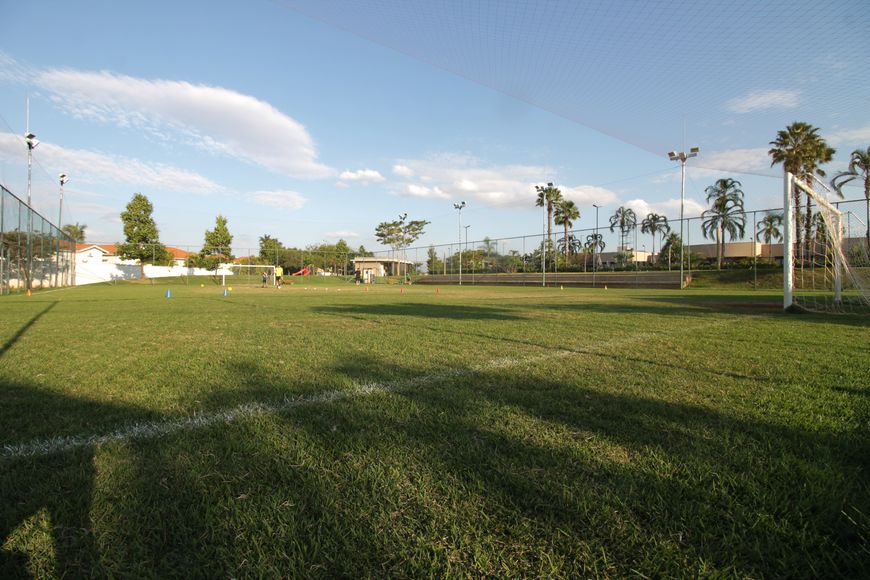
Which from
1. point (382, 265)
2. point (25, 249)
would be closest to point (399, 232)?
point (382, 265)

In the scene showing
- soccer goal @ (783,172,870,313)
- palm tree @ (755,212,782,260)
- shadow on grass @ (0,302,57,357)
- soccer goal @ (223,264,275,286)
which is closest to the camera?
shadow on grass @ (0,302,57,357)

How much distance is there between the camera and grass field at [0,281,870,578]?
1653 mm

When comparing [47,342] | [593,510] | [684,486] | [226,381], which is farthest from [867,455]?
[47,342]

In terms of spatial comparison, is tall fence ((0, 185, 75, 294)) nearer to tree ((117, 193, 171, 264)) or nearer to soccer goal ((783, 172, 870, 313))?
tree ((117, 193, 171, 264))

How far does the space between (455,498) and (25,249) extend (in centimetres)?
2649

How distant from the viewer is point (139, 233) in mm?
45500

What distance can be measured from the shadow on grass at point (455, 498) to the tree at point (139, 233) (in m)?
52.0

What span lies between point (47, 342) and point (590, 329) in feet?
28.1

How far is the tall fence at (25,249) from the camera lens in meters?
17.6

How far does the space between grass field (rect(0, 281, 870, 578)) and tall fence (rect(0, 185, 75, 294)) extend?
18090mm

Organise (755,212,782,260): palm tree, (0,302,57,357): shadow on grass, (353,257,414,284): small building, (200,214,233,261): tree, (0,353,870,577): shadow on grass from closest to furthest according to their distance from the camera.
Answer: (0,353,870,577): shadow on grass, (0,302,57,357): shadow on grass, (755,212,782,260): palm tree, (200,214,233,261): tree, (353,257,414,284): small building

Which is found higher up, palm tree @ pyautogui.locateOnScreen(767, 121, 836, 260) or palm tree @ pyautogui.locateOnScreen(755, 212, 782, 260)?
palm tree @ pyautogui.locateOnScreen(767, 121, 836, 260)

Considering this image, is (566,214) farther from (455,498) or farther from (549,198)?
(455,498)

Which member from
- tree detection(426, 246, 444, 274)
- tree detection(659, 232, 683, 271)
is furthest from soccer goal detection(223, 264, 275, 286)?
tree detection(659, 232, 683, 271)
